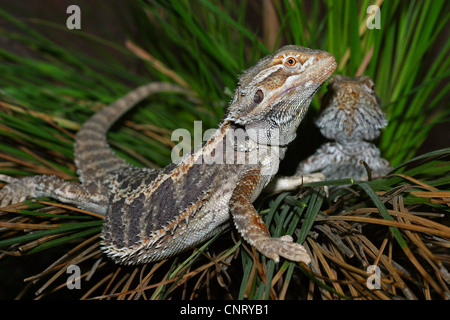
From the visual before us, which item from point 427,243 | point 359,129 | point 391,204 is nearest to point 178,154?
point 359,129

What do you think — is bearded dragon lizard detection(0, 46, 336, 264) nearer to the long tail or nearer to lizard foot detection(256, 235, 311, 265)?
lizard foot detection(256, 235, 311, 265)

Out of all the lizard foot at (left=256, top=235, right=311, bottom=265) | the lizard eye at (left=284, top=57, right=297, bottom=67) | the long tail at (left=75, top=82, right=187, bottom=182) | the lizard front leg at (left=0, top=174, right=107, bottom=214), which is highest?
the lizard eye at (left=284, top=57, right=297, bottom=67)

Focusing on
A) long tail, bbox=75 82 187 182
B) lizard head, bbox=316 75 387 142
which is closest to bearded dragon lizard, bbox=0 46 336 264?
long tail, bbox=75 82 187 182

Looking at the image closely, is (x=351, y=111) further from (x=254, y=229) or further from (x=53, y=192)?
(x=53, y=192)

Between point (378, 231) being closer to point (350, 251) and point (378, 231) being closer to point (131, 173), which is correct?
point (350, 251)

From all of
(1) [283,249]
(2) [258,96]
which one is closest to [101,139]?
(2) [258,96]
